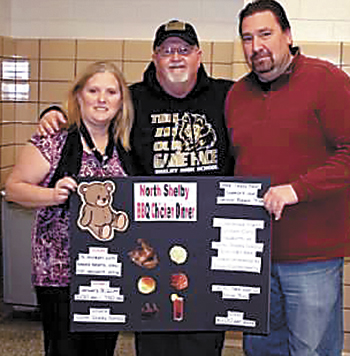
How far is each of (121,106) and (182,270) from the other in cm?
55

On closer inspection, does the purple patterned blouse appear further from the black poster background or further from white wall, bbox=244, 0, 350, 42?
white wall, bbox=244, 0, 350, 42

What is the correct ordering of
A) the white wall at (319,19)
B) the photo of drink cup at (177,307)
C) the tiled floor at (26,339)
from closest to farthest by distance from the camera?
the photo of drink cup at (177,307)
the white wall at (319,19)
the tiled floor at (26,339)

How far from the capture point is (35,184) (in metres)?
2.20

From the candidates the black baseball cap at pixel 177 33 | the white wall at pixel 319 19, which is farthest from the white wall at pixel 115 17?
the black baseball cap at pixel 177 33

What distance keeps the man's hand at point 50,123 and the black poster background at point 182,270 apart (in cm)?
23

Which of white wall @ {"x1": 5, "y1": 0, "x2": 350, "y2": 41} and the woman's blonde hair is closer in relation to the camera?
the woman's blonde hair

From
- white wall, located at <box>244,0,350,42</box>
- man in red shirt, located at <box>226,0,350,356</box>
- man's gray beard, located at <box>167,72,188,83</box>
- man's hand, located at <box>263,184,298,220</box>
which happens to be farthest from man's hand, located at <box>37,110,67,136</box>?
white wall, located at <box>244,0,350,42</box>

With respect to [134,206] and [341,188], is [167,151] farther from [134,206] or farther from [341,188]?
[341,188]

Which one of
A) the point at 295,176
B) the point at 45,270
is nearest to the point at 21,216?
the point at 45,270

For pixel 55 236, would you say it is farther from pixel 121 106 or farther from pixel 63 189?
pixel 121 106

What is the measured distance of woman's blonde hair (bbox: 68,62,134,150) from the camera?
225cm

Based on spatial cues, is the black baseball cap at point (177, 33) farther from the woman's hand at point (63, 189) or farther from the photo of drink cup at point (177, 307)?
the photo of drink cup at point (177, 307)

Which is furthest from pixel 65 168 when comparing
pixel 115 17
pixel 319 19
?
pixel 115 17

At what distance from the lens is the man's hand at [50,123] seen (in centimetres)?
222
